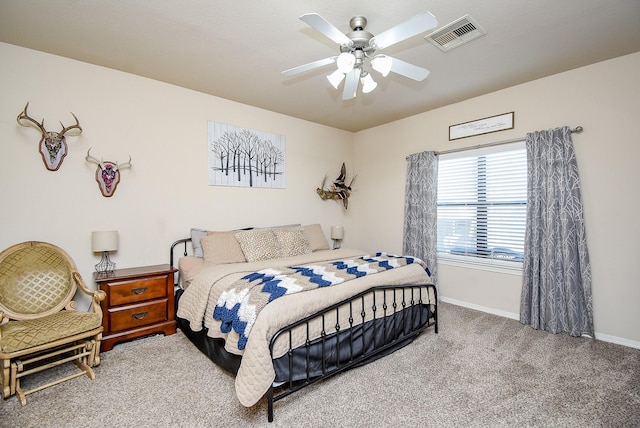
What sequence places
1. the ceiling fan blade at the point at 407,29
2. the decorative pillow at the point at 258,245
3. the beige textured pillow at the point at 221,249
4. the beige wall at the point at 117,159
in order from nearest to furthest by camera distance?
1. the ceiling fan blade at the point at 407,29
2. the beige wall at the point at 117,159
3. the beige textured pillow at the point at 221,249
4. the decorative pillow at the point at 258,245

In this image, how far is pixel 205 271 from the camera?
2.80 meters

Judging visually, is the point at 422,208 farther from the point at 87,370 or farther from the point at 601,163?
the point at 87,370

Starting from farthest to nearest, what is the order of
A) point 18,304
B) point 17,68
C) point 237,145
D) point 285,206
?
point 285,206 < point 237,145 < point 17,68 < point 18,304

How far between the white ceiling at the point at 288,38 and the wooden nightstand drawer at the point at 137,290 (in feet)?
6.88

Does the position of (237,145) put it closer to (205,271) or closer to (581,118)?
(205,271)

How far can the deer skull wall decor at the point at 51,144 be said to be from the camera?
2668mm

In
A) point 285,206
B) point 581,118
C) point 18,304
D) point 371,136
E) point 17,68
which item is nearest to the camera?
point 18,304

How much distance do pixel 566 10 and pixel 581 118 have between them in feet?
4.42

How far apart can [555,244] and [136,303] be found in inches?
164

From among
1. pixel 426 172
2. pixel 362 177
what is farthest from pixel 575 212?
pixel 362 177

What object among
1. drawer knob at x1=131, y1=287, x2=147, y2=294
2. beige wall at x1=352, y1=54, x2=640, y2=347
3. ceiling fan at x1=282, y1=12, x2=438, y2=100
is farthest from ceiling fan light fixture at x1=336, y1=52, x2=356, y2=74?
drawer knob at x1=131, y1=287, x2=147, y2=294

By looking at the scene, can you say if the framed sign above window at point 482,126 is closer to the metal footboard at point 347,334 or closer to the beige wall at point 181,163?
the beige wall at point 181,163

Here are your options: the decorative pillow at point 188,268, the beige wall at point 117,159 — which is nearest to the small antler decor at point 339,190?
the beige wall at point 117,159

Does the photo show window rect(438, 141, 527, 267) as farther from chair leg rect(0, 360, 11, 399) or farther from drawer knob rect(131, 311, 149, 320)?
chair leg rect(0, 360, 11, 399)
